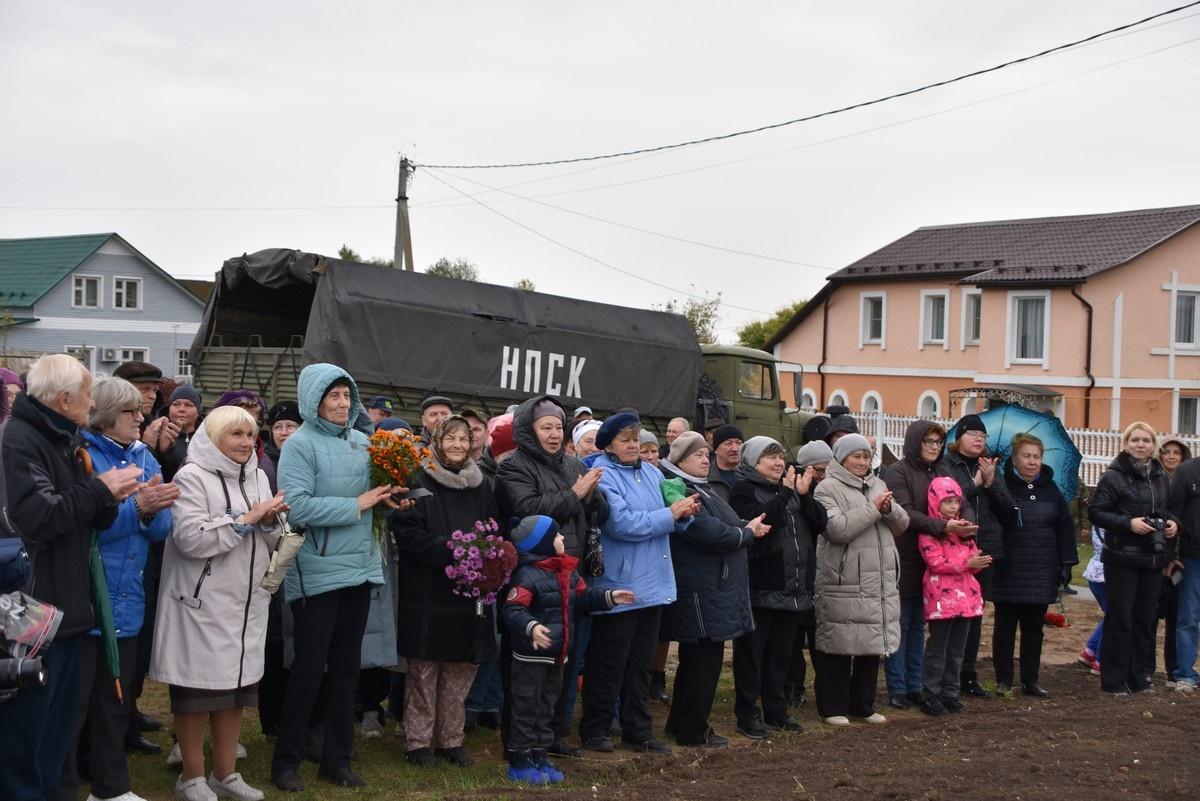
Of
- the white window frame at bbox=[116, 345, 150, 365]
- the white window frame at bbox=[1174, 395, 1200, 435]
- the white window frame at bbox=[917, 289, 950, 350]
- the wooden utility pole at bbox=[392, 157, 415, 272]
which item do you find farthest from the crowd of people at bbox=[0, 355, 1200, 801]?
the white window frame at bbox=[116, 345, 150, 365]

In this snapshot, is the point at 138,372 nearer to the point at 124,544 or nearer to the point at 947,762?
the point at 124,544

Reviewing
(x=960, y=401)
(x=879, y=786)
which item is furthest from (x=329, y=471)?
(x=960, y=401)

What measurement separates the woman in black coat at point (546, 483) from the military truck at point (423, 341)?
8210 mm

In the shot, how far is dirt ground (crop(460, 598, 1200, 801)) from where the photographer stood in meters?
6.36

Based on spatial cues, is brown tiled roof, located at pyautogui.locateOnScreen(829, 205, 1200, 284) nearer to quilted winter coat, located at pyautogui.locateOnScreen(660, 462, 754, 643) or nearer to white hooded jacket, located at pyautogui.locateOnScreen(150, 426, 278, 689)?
quilted winter coat, located at pyautogui.locateOnScreen(660, 462, 754, 643)

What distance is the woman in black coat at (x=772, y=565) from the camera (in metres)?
7.93

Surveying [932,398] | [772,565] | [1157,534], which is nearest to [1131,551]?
[1157,534]

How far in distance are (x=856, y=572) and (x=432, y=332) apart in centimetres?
869

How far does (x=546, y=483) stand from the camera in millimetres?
6945

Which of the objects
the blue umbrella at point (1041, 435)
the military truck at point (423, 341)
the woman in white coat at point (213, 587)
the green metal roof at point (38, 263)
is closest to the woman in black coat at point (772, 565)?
the blue umbrella at point (1041, 435)

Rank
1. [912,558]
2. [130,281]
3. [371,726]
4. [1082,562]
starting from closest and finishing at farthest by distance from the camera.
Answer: [371,726], [912,558], [1082,562], [130,281]

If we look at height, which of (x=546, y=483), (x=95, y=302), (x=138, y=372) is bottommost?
(x=546, y=483)

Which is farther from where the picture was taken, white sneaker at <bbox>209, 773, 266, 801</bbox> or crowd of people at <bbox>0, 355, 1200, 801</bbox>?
white sneaker at <bbox>209, 773, 266, 801</bbox>

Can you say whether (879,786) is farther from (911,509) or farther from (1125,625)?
(1125,625)
